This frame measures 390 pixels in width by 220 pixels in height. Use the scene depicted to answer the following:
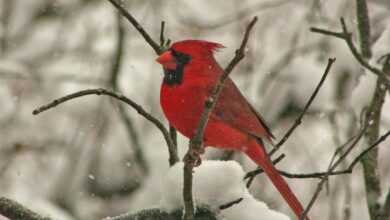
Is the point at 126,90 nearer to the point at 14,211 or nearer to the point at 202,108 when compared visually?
the point at 202,108

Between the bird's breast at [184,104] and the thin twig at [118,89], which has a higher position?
the bird's breast at [184,104]

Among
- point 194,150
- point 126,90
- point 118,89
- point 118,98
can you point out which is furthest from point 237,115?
point 126,90

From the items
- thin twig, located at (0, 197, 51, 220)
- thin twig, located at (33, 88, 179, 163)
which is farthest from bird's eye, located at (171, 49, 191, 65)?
thin twig, located at (0, 197, 51, 220)

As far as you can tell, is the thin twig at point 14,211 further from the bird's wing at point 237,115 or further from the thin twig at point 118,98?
the bird's wing at point 237,115

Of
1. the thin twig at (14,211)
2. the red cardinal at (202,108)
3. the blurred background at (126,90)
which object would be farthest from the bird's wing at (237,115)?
the blurred background at (126,90)

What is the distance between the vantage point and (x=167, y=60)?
3004 mm

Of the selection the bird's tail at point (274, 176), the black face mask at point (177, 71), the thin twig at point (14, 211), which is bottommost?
the bird's tail at point (274, 176)

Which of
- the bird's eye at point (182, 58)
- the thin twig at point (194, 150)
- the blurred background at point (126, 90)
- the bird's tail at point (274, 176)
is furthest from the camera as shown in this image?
the blurred background at point (126, 90)

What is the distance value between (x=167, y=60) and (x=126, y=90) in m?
4.04

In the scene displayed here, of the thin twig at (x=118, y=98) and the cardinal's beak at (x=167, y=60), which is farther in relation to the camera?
the cardinal's beak at (x=167, y=60)

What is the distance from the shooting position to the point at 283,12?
7.35 meters

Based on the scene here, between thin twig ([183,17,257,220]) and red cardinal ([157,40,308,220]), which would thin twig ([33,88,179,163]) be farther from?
red cardinal ([157,40,308,220])

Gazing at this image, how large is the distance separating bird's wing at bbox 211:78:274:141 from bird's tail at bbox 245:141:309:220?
88 mm

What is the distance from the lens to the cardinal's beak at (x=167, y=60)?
292cm
